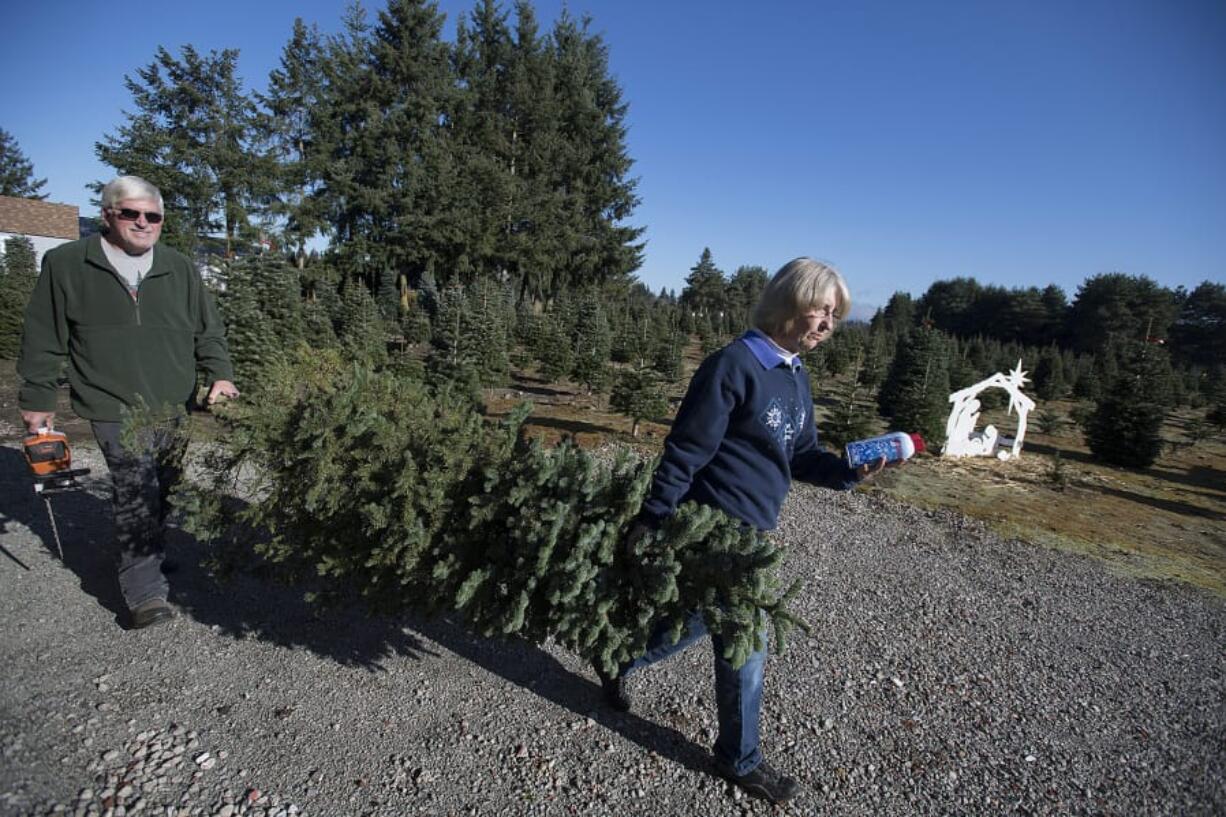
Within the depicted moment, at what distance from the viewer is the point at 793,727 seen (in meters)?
3.23

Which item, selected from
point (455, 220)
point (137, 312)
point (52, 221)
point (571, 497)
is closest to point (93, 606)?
point (137, 312)

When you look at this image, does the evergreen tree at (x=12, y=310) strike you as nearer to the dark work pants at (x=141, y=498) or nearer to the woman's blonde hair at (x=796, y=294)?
the dark work pants at (x=141, y=498)

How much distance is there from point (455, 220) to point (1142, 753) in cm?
3436

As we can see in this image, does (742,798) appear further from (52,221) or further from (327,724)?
(52,221)

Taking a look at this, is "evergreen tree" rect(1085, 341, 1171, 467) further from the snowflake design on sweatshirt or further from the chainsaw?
the chainsaw

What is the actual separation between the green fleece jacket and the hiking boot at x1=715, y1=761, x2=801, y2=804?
365 cm

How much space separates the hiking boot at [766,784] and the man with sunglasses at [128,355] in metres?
3.28

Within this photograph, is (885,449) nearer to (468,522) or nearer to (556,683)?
(468,522)

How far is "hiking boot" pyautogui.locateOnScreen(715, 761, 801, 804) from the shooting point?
262 cm

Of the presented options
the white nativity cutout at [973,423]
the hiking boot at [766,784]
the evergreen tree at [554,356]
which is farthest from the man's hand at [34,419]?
the evergreen tree at [554,356]

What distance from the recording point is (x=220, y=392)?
3092mm

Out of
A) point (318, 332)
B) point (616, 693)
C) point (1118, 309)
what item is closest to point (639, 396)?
point (616, 693)

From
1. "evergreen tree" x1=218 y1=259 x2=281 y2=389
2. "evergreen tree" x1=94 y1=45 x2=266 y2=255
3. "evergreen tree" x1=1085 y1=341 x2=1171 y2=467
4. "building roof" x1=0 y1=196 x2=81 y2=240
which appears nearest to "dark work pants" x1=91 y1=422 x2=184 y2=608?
"evergreen tree" x1=218 y1=259 x2=281 y2=389

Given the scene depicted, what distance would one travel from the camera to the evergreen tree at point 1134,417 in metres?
14.2
